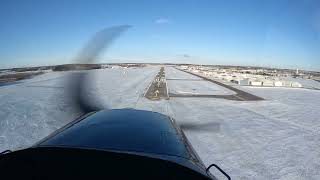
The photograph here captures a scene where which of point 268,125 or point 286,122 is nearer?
point 268,125

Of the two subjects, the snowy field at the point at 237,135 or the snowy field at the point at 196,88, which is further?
the snowy field at the point at 196,88

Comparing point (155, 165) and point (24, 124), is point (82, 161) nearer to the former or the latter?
point (155, 165)

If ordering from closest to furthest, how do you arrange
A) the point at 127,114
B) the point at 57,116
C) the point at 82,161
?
the point at 82,161
the point at 127,114
the point at 57,116

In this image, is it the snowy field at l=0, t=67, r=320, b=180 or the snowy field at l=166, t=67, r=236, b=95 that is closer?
the snowy field at l=0, t=67, r=320, b=180

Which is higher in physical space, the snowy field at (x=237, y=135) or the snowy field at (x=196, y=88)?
the snowy field at (x=237, y=135)

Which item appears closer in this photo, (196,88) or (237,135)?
(237,135)

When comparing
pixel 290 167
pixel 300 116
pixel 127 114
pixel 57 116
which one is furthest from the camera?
pixel 300 116

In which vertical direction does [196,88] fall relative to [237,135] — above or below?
below

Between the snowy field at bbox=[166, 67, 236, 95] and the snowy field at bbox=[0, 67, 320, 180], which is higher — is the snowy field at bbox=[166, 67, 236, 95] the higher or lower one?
the lower one

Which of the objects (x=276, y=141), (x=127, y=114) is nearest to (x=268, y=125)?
(x=276, y=141)

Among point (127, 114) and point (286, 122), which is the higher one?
point (127, 114)
